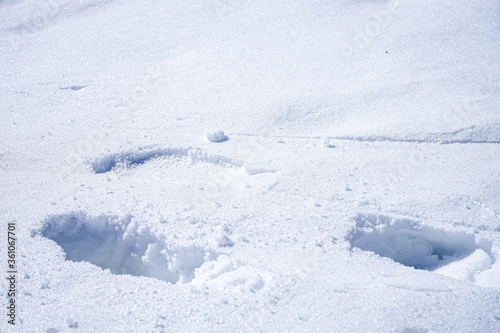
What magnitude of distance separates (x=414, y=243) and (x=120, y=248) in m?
1.37

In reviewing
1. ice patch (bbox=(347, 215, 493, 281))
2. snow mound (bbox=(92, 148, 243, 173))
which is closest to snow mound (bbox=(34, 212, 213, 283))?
snow mound (bbox=(92, 148, 243, 173))

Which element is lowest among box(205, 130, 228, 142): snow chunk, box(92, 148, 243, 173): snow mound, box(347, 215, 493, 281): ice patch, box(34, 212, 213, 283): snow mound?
box(347, 215, 493, 281): ice patch

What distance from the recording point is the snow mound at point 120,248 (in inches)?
69.0

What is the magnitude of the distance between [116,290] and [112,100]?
199 centimetres

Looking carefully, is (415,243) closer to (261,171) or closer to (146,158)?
(261,171)

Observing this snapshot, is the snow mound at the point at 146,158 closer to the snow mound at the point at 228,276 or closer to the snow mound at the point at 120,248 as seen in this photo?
the snow mound at the point at 120,248

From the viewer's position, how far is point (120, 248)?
190cm

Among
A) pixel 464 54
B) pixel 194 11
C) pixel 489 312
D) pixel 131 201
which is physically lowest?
pixel 489 312

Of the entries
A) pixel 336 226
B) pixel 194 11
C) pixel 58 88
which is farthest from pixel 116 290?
pixel 194 11

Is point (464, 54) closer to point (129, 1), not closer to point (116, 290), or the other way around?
point (116, 290)

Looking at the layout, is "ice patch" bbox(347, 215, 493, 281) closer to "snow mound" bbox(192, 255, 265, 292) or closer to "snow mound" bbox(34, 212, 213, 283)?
"snow mound" bbox(192, 255, 265, 292)

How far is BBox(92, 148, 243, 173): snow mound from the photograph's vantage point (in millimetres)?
2414

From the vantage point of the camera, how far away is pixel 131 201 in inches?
80.9

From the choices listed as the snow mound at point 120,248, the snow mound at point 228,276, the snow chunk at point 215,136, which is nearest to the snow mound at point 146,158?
the snow chunk at point 215,136
